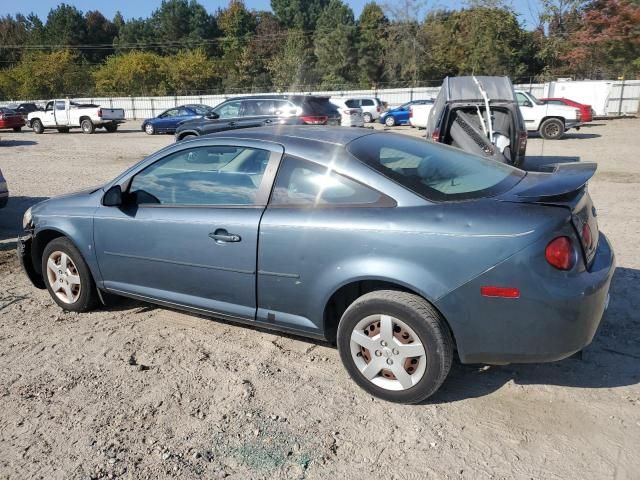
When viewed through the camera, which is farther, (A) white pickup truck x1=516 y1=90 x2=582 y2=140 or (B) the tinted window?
(A) white pickup truck x1=516 y1=90 x2=582 y2=140

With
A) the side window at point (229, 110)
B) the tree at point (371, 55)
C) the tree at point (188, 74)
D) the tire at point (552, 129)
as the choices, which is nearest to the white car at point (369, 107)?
the tire at point (552, 129)

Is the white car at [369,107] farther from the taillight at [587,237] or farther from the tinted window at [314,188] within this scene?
the taillight at [587,237]

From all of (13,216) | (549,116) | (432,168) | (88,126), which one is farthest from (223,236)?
(88,126)

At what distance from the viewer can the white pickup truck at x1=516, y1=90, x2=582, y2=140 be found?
58.7ft

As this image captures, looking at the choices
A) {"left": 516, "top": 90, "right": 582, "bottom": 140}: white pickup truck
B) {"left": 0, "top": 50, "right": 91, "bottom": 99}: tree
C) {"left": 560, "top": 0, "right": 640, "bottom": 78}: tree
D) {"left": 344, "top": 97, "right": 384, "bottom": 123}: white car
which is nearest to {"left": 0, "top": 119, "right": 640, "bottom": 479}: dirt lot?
{"left": 516, "top": 90, "right": 582, "bottom": 140}: white pickup truck

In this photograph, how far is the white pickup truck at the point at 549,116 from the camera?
17906mm

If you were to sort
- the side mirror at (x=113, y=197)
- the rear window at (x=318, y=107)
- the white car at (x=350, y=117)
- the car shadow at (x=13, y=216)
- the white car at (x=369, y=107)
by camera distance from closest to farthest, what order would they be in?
the side mirror at (x=113, y=197) < the car shadow at (x=13, y=216) < the rear window at (x=318, y=107) < the white car at (x=350, y=117) < the white car at (x=369, y=107)

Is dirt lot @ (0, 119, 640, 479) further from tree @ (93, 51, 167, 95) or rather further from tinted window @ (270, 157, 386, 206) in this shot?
tree @ (93, 51, 167, 95)

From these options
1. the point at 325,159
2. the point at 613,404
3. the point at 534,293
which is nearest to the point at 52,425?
the point at 325,159

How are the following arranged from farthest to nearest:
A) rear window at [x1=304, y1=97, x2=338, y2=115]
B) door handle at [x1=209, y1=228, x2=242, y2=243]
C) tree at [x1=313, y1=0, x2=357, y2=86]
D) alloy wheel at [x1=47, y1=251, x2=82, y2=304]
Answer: tree at [x1=313, y1=0, x2=357, y2=86]
rear window at [x1=304, y1=97, x2=338, y2=115]
alloy wheel at [x1=47, y1=251, x2=82, y2=304]
door handle at [x1=209, y1=228, x2=242, y2=243]

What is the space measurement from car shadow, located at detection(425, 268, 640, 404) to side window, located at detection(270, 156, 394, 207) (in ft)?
4.07

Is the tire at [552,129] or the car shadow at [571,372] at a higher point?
the tire at [552,129]

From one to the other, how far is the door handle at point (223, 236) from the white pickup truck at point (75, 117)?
26.8 metres

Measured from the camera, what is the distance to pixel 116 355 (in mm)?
3812
